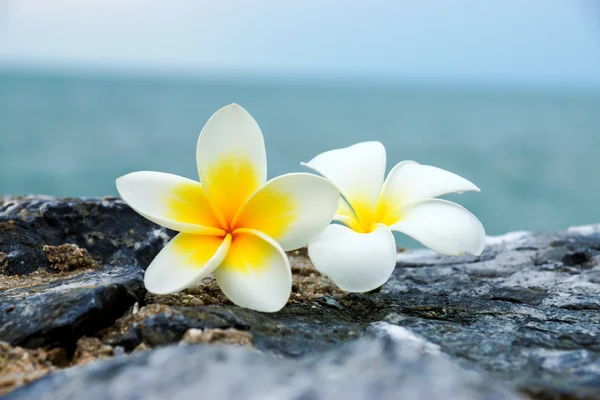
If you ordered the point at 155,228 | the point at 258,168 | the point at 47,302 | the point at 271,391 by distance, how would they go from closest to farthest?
the point at 271,391, the point at 47,302, the point at 258,168, the point at 155,228

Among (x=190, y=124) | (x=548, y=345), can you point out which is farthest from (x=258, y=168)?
(x=190, y=124)

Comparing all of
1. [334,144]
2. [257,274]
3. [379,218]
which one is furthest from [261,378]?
[334,144]

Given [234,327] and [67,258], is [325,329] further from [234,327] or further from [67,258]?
[67,258]

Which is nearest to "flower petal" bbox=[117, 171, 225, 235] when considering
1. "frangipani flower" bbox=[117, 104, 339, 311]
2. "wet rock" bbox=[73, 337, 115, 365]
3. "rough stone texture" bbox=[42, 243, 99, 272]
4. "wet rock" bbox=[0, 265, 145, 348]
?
"frangipani flower" bbox=[117, 104, 339, 311]

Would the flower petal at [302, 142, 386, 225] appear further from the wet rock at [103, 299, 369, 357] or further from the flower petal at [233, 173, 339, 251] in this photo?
the wet rock at [103, 299, 369, 357]

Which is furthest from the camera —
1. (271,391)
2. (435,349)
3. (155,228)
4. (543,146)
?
(543,146)

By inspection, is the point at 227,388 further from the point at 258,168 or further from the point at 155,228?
the point at 155,228
